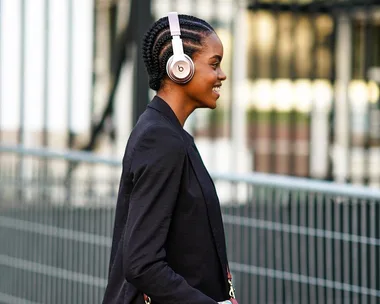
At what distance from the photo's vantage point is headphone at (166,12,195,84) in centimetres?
233

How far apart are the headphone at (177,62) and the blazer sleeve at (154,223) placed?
0.52ft

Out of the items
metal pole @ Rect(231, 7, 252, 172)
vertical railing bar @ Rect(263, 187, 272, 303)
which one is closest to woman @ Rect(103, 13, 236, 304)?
vertical railing bar @ Rect(263, 187, 272, 303)

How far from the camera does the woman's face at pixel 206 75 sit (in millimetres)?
2404

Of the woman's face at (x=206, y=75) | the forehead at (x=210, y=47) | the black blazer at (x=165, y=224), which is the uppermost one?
the forehead at (x=210, y=47)

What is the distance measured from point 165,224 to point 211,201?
6.5 inches

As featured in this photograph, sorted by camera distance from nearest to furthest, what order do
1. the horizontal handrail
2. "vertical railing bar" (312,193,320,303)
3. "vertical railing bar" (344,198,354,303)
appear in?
the horizontal handrail
"vertical railing bar" (344,198,354,303)
"vertical railing bar" (312,193,320,303)

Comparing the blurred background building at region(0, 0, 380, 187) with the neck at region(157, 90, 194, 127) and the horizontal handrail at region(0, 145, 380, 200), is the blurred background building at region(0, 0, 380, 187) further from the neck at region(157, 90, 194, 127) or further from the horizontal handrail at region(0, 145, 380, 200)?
the neck at region(157, 90, 194, 127)

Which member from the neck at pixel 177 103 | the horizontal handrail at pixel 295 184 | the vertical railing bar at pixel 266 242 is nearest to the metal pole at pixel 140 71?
the horizontal handrail at pixel 295 184

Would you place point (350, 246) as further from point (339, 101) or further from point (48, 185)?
point (339, 101)

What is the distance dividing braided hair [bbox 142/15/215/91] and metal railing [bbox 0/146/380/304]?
1.74m

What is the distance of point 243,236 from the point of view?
465 centimetres

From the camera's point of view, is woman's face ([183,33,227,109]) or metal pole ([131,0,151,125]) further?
metal pole ([131,0,151,125])

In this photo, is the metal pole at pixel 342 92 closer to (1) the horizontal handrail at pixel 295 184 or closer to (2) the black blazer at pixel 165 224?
(1) the horizontal handrail at pixel 295 184

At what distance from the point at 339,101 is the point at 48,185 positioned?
2472mm
